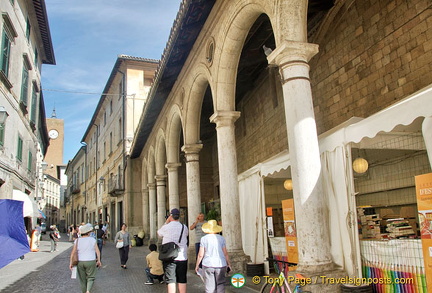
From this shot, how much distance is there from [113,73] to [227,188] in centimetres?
2018

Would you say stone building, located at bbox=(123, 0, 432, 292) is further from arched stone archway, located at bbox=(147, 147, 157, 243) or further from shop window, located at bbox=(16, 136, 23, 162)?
shop window, located at bbox=(16, 136, 23, 162)

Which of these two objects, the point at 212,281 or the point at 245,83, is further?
the point at 245,83

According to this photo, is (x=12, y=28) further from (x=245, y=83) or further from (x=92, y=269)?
(x=92, y=269)

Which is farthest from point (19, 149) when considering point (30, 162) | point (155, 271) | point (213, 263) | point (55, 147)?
point (55, 147)

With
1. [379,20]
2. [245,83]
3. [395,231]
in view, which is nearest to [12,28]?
[245,83]

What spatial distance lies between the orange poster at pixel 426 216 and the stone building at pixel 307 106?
1.35 ft

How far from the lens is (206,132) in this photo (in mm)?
19234

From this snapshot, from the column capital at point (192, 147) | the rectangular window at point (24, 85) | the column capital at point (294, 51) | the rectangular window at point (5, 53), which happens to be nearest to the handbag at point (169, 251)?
the column capital at point (294, 51)

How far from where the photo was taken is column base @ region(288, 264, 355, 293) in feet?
16.1

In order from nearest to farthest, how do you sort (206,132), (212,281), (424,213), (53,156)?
(424,213) < (212,281) < (206,132) < (53,156)

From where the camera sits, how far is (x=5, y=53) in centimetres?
1276

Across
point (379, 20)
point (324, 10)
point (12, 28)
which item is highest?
point (12, 28)

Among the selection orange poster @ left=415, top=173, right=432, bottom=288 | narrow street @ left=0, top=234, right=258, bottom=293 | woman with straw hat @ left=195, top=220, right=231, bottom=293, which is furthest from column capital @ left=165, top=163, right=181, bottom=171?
orange poster @ left=415, top=173, right=432, bottom=288

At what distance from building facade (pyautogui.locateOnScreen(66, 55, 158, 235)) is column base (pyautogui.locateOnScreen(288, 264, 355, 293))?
1662 centimetres
